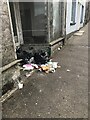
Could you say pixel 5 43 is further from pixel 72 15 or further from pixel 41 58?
pixel 72 15

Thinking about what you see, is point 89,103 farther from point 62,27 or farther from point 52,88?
point 62,27

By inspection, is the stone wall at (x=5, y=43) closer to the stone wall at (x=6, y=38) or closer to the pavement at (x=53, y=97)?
the stone wall at (x=6, y=38)

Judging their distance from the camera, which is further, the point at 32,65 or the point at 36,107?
the point at 32,65

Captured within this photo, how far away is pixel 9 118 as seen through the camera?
2445mm

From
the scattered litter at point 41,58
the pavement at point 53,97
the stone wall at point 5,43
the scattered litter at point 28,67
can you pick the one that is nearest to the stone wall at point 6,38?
the stone wall at point 5,43

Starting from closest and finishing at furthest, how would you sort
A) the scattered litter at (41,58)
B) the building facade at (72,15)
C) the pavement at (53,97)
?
1. the pavement at (53,97)
2. the scattered litter at (41,58)
3. the building facade at (72,15)

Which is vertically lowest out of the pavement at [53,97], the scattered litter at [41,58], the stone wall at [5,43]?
the pavement at [53,97]

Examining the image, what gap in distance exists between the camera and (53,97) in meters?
2.97

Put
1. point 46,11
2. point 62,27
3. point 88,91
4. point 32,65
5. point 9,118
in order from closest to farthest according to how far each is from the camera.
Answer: point 9,118, point 88,91, point 32,65, point 46,11, point 62,27

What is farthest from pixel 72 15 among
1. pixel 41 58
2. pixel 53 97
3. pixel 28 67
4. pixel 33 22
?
pixel 53 97

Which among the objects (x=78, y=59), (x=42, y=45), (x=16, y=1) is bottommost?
(x=78, y=59)

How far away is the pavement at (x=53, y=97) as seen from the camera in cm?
255

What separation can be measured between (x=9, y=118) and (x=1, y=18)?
176 cm

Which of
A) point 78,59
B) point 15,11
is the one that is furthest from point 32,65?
point 15,11
